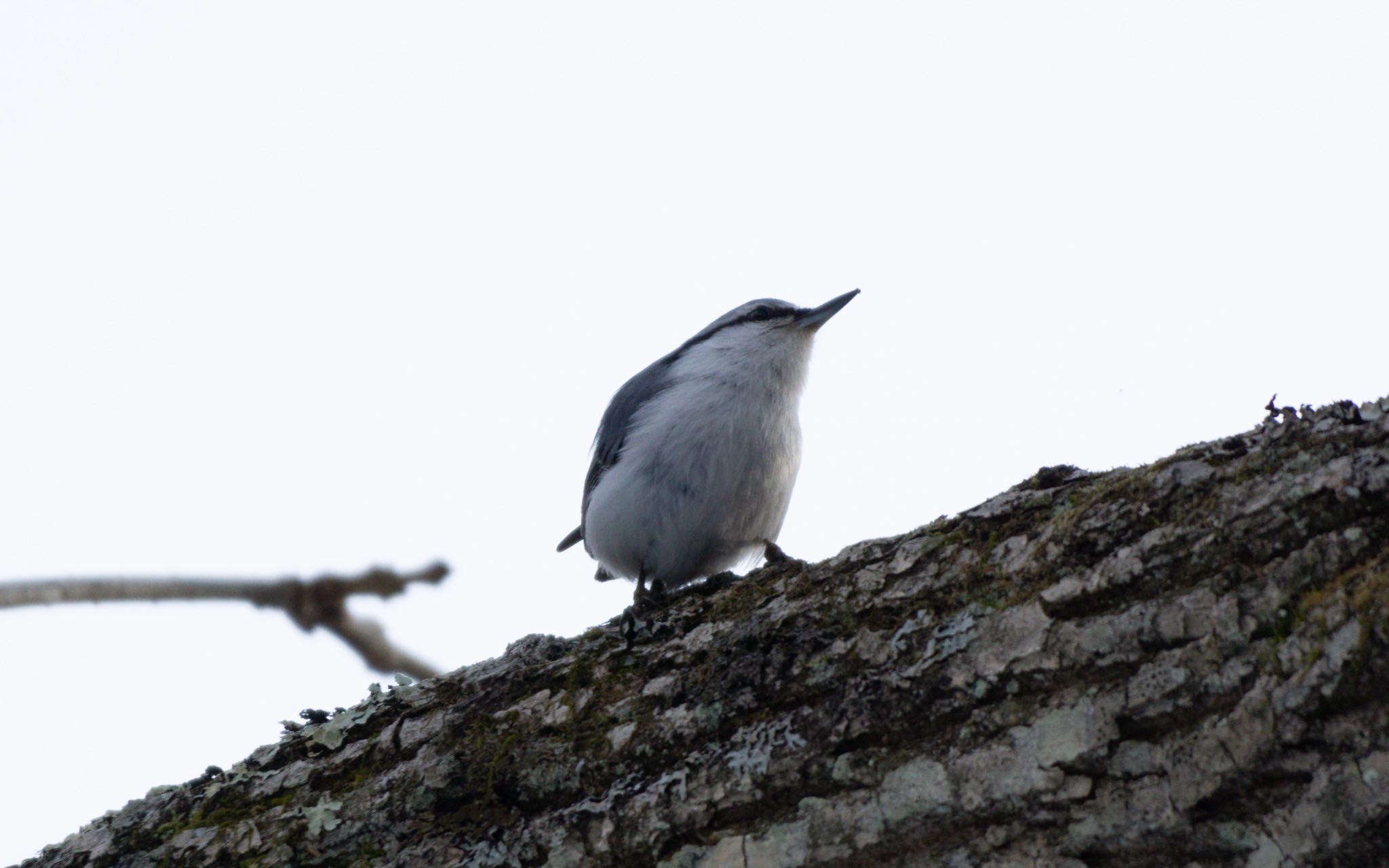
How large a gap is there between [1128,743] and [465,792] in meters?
1.36

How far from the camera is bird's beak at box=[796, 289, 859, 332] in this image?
5.46 metres

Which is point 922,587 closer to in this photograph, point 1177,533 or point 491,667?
point 1177,533

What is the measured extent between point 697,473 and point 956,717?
242 cm

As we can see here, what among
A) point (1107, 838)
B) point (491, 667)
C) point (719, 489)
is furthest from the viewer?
A: point (719, 489)

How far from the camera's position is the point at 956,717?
6.77 feet

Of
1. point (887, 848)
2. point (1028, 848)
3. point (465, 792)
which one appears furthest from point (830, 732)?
point (465, 792)

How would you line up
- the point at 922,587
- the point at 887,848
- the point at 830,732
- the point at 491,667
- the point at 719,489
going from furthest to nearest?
the point at 719,489, the point at 491,667, the point at 922,587, the point at 830,732, the point at 887,848

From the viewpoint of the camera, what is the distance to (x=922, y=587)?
2.33m

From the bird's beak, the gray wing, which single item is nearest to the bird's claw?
the gray wing

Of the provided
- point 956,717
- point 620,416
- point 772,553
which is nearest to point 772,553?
point 772,553

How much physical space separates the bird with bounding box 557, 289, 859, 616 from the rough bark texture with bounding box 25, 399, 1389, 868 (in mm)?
1442

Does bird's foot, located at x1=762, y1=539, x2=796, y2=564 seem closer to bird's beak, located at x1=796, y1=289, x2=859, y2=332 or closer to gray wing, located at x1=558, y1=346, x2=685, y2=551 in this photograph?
Answer: gray wing, located at x1=558, y1=346, x2=685, y2=551

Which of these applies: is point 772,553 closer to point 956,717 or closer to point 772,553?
point 772,553

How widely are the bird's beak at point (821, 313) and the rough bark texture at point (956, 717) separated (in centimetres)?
282
